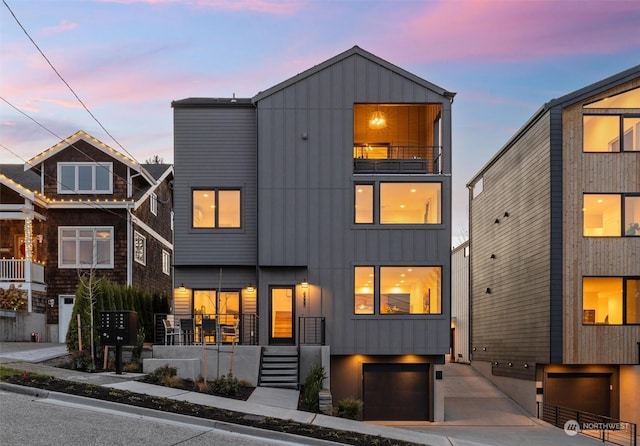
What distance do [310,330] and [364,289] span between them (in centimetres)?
209

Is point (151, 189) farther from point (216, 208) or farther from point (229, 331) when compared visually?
point (229, 331)

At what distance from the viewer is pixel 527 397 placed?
71.5ft

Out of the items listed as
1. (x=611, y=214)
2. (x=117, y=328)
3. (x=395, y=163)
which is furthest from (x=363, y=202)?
(x=117, y=328)

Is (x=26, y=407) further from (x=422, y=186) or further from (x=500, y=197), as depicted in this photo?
(x=500, y=197)

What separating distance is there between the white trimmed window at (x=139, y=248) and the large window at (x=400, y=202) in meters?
11.1

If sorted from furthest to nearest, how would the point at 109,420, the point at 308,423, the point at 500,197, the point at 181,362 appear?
the point at 500,197 < the point at 181,362 < the point at 308,423 < the point at 109,420

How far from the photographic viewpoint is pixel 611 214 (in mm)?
20734

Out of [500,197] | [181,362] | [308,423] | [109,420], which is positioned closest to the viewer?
[109,420]

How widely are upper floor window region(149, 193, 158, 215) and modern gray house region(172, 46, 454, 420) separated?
9311 millimetres

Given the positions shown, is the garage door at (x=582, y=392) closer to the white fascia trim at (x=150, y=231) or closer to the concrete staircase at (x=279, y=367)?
the concrete staircase at (x=279, y=367)

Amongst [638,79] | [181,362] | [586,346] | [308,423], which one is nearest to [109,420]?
[308,423]

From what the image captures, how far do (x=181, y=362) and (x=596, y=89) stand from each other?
15.0 m

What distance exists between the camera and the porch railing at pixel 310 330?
787 inches

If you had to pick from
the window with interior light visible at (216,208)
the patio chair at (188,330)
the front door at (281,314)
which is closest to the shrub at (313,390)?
the front door at (281,314)
